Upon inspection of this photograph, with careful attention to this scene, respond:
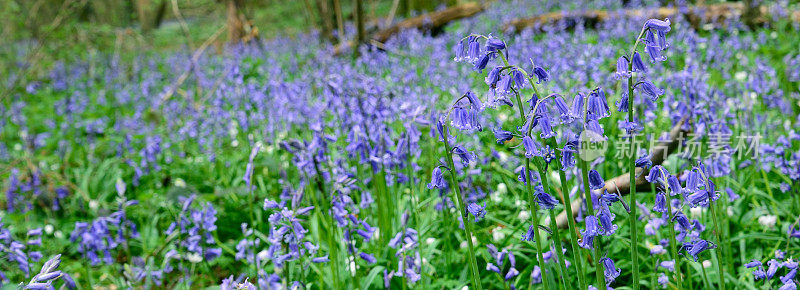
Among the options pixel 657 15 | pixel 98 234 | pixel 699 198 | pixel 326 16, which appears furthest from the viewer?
pixel 326 16

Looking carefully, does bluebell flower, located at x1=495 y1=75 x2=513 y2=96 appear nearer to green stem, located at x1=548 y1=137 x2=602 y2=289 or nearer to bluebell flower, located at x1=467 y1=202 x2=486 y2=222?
green stem, located at x1=548 y1=137 x2=602 y2=289

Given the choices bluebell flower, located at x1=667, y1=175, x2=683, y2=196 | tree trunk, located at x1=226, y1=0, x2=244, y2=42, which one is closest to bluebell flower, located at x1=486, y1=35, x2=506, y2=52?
bluebell flower, located at x1=667, y1=175, x2=683, y2=196

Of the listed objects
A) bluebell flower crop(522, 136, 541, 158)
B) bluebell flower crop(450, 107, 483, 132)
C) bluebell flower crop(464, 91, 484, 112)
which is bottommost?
bluebell flower crop(522, 136, 541, 158)

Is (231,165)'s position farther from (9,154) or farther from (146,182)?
(9,154)

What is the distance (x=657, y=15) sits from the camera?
893cm

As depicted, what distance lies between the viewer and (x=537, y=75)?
147 centimetres

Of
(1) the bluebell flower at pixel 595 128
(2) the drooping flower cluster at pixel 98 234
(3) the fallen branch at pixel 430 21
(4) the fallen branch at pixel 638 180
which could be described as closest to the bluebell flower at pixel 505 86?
(1) the bluebell flower at pixel 595 128

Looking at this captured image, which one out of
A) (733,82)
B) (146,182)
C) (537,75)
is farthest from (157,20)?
(537,75)

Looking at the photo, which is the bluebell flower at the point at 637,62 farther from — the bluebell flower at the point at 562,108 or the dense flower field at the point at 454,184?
the bluebell flower at the point at 562,108

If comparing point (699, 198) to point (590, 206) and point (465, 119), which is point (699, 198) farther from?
point (465, 119)

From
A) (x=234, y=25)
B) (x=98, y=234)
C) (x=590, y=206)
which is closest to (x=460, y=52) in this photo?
(x=590, y=206)

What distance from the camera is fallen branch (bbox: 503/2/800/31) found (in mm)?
8304

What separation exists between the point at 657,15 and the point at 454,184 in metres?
8.57

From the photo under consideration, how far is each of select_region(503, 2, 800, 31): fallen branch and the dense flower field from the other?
0.89m
